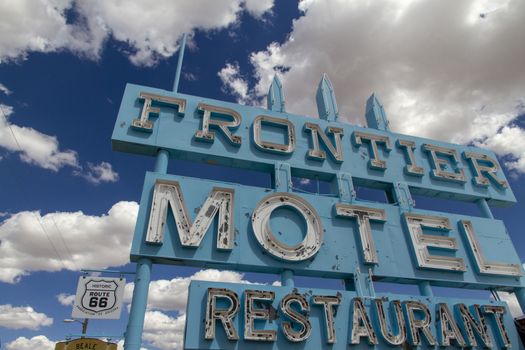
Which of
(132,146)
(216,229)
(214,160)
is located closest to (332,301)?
(216,229)

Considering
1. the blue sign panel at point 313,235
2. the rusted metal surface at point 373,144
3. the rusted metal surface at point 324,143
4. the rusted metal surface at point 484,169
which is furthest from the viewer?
the rusted metal surface at point 484,169

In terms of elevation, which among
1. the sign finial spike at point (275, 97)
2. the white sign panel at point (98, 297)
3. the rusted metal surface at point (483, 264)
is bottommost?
the white sign panel at point (98, 297)

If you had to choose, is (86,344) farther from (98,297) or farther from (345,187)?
(345,187)

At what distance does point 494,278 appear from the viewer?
10945 mm

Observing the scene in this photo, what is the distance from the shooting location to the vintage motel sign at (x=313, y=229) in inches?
326

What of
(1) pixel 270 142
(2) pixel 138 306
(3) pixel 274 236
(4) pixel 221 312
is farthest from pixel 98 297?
(1) pixel 270 142

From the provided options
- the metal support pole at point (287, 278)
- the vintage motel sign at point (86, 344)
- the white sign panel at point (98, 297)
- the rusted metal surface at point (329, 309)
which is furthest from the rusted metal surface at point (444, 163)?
the vintage motel sign at point (86, 344)

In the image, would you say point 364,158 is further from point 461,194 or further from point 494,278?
point 494,278

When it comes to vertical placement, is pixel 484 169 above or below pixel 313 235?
above

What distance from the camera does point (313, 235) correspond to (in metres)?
9.73

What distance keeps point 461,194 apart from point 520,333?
4.80 metres

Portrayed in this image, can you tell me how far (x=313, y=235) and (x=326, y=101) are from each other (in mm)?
5917

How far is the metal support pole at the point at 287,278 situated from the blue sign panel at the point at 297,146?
136 inches

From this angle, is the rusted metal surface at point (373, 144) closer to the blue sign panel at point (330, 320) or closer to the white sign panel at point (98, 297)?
the blue sign panel at point (330, 320)
